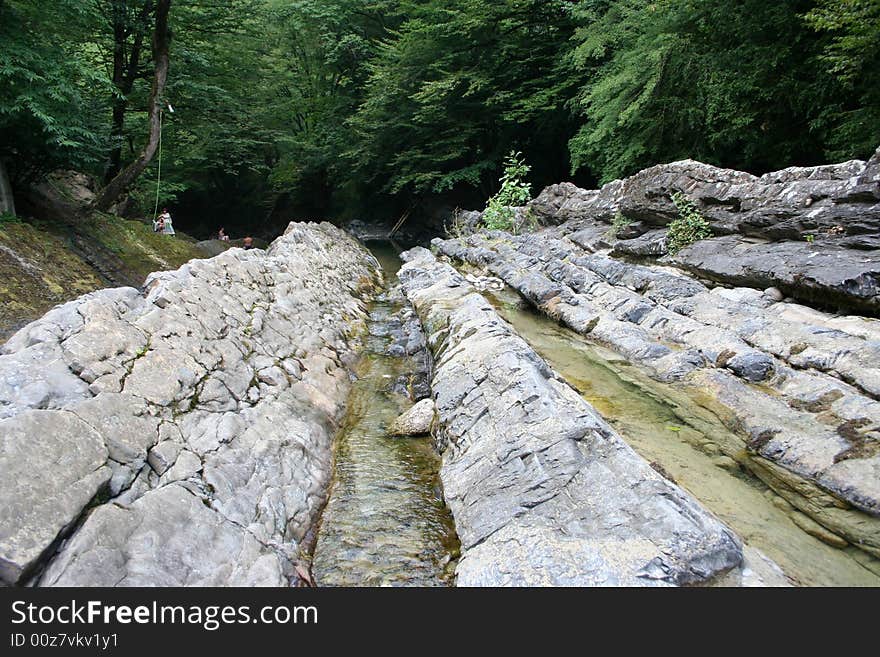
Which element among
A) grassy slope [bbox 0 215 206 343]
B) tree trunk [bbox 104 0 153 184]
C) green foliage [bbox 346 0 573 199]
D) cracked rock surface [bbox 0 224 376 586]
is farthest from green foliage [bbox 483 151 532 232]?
cracked rock surface [bbox 0 224 376 586]

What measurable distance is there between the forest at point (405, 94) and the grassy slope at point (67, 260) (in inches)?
49.1

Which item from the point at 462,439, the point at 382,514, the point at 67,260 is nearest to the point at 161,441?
the point at 382,514

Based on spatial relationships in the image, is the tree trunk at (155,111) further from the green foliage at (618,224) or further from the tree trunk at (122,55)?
the green foliage at (618,224)

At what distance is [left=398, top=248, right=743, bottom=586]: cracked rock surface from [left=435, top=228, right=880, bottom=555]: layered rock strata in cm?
139

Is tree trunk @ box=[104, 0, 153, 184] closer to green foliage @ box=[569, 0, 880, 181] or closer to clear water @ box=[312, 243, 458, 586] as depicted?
clear water @ box=[312, 243, 458, 586]

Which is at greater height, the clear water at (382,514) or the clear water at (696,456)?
the clear water at (696,456)

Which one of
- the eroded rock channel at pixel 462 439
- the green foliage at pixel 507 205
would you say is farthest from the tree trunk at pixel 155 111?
the green foliage at pixel 507 205

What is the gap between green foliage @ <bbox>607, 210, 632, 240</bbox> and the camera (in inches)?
481

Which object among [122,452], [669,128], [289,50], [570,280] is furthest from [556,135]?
[122,452]

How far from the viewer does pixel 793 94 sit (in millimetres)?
10484

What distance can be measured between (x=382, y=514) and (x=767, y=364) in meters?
4.49

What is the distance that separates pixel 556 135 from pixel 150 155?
→ 18.7m

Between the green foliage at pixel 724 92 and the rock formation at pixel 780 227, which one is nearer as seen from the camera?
the rock formation at pixel 780 227

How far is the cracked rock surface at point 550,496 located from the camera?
A: 300 centimetres
